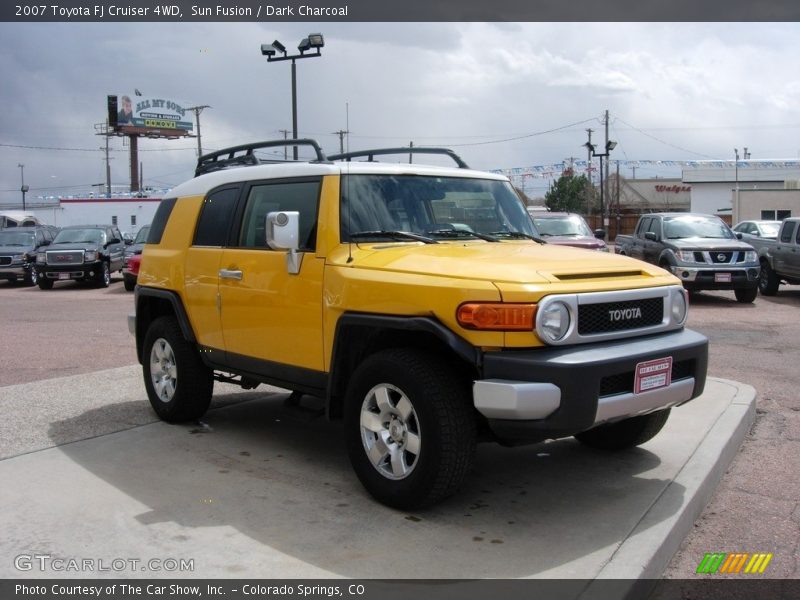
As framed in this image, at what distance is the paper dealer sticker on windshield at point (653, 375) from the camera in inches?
168

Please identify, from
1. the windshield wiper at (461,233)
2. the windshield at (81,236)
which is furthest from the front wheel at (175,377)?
the windshield at (81,236)

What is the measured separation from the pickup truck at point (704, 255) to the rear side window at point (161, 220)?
1058 cm

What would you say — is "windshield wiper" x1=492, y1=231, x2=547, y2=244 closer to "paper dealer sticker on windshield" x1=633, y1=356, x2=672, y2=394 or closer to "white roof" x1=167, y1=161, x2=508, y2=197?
"white roof" x1=167, y1=161, x2=508, y2=197

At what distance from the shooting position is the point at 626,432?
5.38 metres

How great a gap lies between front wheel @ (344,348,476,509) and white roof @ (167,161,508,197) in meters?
1.40

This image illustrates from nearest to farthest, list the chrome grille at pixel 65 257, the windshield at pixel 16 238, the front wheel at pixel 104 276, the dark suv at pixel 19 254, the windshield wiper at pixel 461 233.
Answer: the windshield wiper at pixel 461 233 → the chrome grille at pixel 65 257 → the front wheel at pixel 104 276 → the dark suv at pixel 19 254 → the windshield at pixel 16 238

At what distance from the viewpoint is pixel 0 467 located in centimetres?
520

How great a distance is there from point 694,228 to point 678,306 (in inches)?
495

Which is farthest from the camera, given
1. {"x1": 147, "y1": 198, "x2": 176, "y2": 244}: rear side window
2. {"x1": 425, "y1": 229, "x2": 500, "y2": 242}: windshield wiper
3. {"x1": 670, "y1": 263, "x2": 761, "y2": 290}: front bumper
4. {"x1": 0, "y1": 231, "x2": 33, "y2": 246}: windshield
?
{"x1": 0, "y1": 231, "x2": 33, "y2": 246}: windshield

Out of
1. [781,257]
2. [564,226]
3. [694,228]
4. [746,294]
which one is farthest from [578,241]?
[781,257]

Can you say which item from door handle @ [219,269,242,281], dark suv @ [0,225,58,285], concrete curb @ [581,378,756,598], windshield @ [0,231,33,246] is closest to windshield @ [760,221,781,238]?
concrete curb @ [581,378,756,598]

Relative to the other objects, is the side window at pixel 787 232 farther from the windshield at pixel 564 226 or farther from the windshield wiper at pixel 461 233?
the windshield wiper at pixel 461 233

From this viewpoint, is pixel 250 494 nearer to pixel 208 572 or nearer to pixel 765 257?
pixel 208 572

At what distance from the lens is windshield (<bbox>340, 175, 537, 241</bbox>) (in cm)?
509
